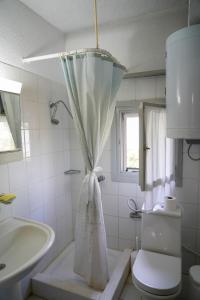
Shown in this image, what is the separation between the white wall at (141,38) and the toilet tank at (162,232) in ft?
4.65

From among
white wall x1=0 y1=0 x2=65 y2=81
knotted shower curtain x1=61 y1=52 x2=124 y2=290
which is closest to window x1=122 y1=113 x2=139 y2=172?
knotted shower curtain x1=61 y1=52 x2=124 y2=290

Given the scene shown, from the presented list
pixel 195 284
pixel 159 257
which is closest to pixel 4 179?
pixel 159 257

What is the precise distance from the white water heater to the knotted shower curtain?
44 centimetres

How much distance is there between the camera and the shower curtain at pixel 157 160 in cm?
170

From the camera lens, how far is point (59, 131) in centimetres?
222

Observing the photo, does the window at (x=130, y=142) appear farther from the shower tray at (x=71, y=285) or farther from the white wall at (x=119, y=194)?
the shower tray at (x=71, y=285)

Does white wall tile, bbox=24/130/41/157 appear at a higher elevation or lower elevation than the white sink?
higher

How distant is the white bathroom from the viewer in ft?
4.76

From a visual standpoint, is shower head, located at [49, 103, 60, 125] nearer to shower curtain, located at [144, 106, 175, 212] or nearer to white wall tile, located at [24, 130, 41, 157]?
white wall tile, located at [24, 130, 41, 157]

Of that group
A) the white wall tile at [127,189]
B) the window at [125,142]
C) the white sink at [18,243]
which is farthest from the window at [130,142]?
the white sink at [18,243]

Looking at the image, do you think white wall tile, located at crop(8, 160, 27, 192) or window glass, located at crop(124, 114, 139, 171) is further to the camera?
window glass, located at crop(124, 114, 139, 171)

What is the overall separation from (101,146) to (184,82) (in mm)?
784

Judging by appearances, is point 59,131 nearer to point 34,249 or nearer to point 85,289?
point 34,249

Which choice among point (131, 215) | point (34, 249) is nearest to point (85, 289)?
point (34, 249)
